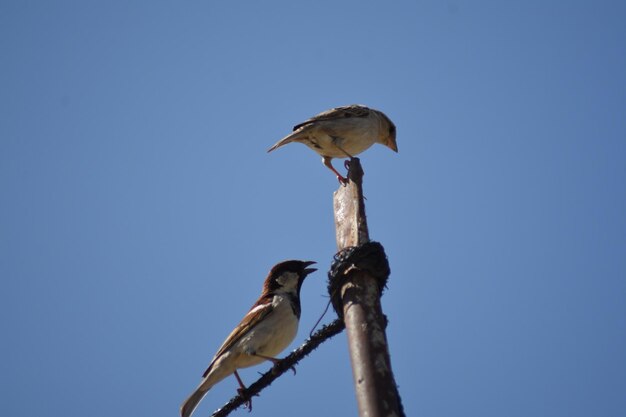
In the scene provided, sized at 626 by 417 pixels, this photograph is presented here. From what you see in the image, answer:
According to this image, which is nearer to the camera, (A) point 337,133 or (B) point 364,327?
(B) point 364,327

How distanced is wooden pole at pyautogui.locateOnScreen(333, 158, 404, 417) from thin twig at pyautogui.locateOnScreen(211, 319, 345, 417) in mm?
322

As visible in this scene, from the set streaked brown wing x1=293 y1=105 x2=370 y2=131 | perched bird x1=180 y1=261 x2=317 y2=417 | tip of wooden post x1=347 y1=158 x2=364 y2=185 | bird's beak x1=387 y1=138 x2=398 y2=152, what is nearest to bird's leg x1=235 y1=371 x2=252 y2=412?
perched bird x1=180 y1=261 x2=317 y2=417

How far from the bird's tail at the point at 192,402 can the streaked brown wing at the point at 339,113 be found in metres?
3.62

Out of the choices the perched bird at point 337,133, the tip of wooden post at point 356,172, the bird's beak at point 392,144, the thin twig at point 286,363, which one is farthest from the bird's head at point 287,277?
the bird's beak at point 392,144

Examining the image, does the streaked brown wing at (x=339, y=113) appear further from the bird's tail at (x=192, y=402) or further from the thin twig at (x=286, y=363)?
the thin twig at (x=286, y=363)

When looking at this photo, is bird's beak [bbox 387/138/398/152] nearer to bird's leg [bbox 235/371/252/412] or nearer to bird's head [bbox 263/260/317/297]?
bird's head [bbox 263/260/317/297]

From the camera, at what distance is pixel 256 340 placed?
616 centimetres

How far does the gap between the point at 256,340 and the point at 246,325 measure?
0.74ft

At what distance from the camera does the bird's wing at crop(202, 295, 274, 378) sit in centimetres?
622

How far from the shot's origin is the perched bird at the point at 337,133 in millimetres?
8305

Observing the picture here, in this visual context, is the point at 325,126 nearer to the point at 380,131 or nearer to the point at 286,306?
the point at 380,131

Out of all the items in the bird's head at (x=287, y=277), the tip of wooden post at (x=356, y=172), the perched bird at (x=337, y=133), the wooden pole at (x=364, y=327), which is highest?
the perched bird at (x=337, y=133)

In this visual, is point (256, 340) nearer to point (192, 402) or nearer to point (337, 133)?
point (192, 402)

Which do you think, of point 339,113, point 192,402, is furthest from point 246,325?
point 339,113
